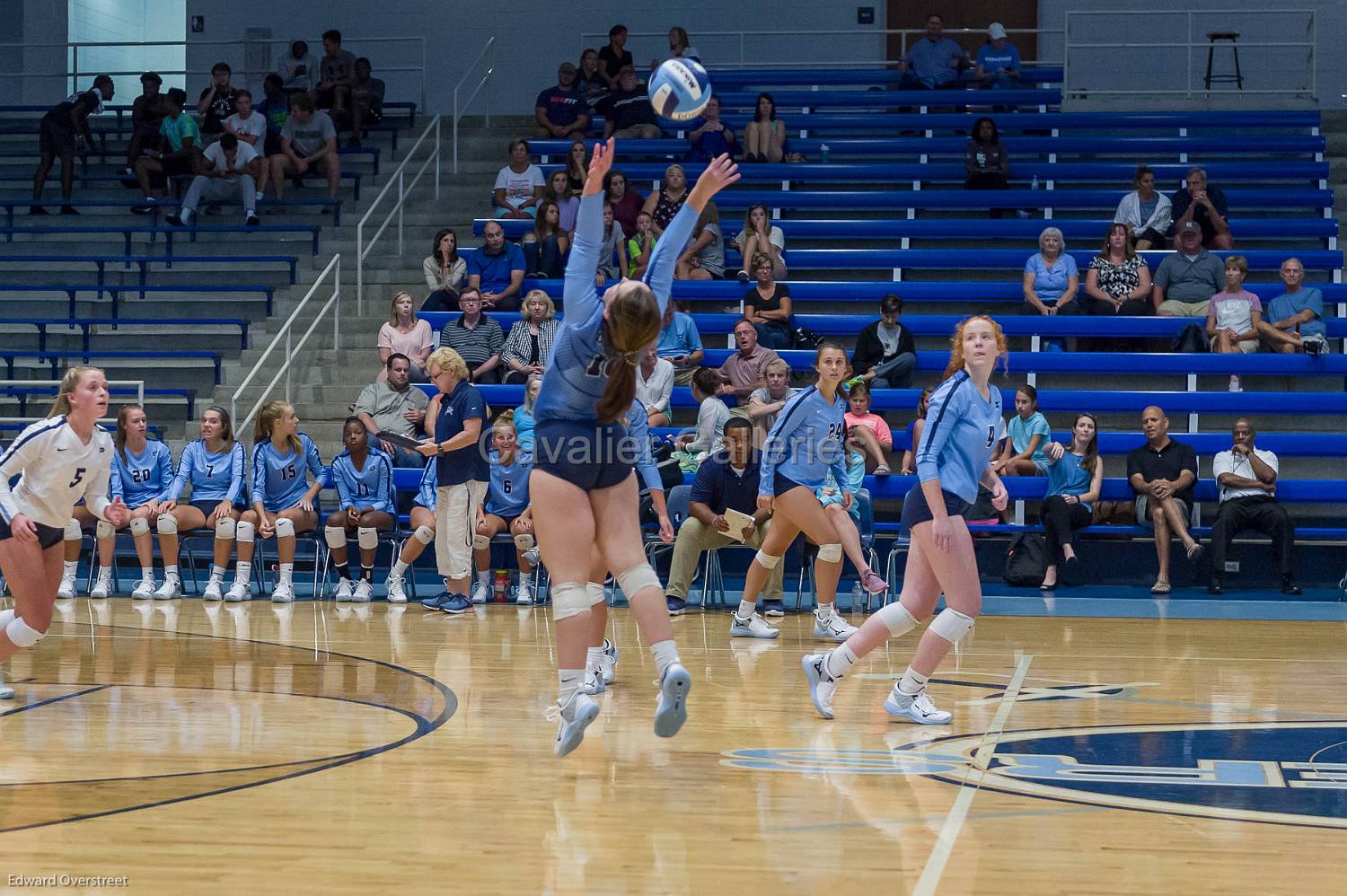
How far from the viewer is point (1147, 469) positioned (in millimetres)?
11492

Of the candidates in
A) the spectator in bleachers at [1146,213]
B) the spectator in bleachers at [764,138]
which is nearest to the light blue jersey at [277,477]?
the spectator in bleachers at [764,138]

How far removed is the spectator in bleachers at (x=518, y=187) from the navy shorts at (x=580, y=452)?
10.9m

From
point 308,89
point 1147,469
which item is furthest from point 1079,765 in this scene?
point 308,89

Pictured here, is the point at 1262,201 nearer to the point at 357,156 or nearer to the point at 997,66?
the point at 997,66

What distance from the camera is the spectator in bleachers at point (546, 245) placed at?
14.4 metres

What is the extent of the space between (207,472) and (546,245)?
177 inches

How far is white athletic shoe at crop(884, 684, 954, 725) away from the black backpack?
5.27m

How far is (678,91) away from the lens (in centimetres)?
598

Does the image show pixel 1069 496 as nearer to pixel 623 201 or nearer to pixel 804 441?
pixel 804 441

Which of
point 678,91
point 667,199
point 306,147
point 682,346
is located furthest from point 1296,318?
point 306,147

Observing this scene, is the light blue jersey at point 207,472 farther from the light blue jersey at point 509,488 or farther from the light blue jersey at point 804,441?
the light blue jersey at point 804,441

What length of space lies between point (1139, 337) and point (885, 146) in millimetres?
4182

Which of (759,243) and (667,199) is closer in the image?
(759,243)

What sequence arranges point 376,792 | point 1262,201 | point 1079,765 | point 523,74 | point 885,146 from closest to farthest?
point 376,792 < point 1079,765 < point 1262,201 < point 885,146 < point 523,74
